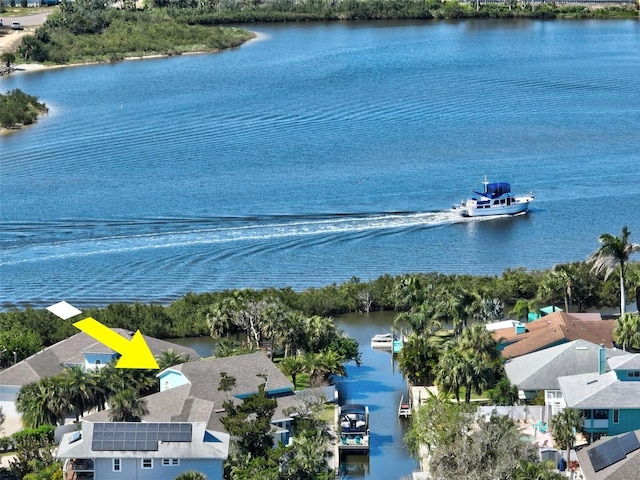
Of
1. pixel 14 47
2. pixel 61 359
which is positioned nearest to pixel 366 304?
pixel 61 359

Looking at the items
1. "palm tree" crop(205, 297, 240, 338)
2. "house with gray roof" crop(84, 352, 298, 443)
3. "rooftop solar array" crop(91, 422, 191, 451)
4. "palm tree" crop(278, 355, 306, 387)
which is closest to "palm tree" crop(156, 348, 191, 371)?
"house with gray roof" crop(84, 352, 298, 443)

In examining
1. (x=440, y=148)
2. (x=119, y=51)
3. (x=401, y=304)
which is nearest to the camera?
(x=401, y=304)

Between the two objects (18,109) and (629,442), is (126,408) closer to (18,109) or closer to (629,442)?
(629,442)

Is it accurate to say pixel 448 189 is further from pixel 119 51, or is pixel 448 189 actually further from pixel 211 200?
pixel 119 51

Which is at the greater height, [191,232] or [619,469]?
[619,469]

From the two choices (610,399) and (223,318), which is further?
(223,318)

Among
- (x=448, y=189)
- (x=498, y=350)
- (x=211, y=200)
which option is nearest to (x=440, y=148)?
(x=448, y=189)
